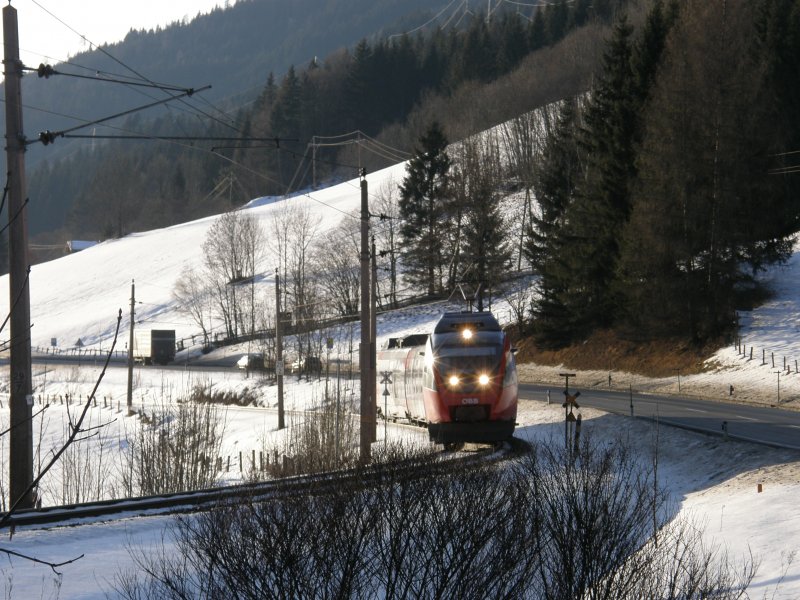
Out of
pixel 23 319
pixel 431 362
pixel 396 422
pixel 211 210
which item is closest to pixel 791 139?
pixel 396 422

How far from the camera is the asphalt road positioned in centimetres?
2478

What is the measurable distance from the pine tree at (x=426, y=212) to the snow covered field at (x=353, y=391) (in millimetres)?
3987

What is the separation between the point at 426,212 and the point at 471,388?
50835 millimetres

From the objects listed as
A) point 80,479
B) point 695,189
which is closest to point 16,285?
point 80,479

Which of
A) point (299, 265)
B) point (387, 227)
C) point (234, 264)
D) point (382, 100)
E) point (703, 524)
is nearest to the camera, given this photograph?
point (703, 524)

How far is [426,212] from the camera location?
76.2 m

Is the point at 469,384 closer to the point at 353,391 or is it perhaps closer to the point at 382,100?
the point at 353,391

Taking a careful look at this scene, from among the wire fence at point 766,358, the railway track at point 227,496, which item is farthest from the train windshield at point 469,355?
the wire fence at point 766,358

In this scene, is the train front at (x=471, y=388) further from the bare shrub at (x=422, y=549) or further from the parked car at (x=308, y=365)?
the parked car at (x=308, y=365)

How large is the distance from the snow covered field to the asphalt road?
1.05 metres

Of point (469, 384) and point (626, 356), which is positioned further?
point (626, 356)

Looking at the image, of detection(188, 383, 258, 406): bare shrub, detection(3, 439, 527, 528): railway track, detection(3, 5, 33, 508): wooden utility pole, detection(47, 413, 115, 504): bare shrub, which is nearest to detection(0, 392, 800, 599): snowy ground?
detection(3, 439, 527, 528): railway track

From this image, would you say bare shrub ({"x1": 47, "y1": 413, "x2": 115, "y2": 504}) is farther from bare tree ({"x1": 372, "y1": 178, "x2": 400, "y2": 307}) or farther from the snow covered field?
bare tree ({"x1": 372, "y1": 178, "x2": 400, "y2": 307})

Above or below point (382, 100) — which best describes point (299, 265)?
below
